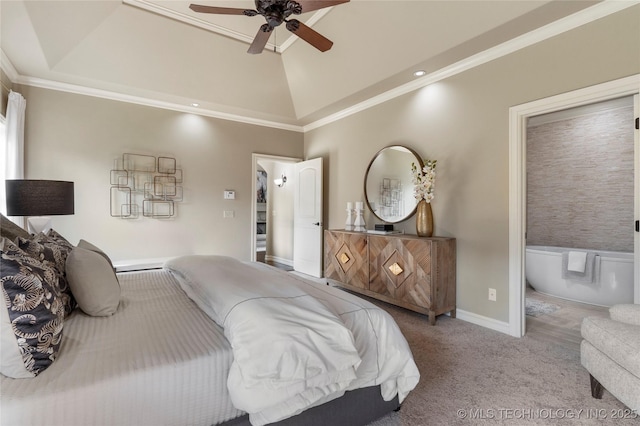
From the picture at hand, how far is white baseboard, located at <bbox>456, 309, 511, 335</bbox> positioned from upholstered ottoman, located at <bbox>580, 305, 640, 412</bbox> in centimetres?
98

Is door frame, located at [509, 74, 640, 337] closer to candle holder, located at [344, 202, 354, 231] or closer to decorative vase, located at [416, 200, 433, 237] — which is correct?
decorative vase, located at [416, 200, 433, 237]

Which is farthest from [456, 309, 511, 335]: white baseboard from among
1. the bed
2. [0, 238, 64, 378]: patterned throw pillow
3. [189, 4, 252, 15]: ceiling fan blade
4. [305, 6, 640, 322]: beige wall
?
[189, 4, 252, 15]: ceiling fan blade

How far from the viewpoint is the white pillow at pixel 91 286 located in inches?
61.3

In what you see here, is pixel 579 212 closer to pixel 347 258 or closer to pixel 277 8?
pixel 347 258

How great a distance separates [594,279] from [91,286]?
16.8 ft

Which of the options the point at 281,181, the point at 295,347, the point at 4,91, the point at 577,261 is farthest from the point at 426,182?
the point at 4,91

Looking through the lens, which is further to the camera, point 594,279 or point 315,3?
point 594,279

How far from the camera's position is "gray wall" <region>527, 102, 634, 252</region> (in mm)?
4227

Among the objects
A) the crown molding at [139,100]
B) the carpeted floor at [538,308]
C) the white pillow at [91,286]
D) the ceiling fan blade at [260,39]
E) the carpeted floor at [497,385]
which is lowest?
the carpeted floor at [497,385]

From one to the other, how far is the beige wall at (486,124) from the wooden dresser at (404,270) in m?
0.28

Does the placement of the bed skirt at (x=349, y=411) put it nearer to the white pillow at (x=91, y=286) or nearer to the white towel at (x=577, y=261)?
the white pillow at (x=91, y=286)

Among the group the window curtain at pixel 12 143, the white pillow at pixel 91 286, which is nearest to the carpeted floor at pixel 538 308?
the white pillow at pixel 91 286

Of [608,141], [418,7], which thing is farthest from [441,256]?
[608,141]

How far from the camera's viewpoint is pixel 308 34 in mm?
2570
